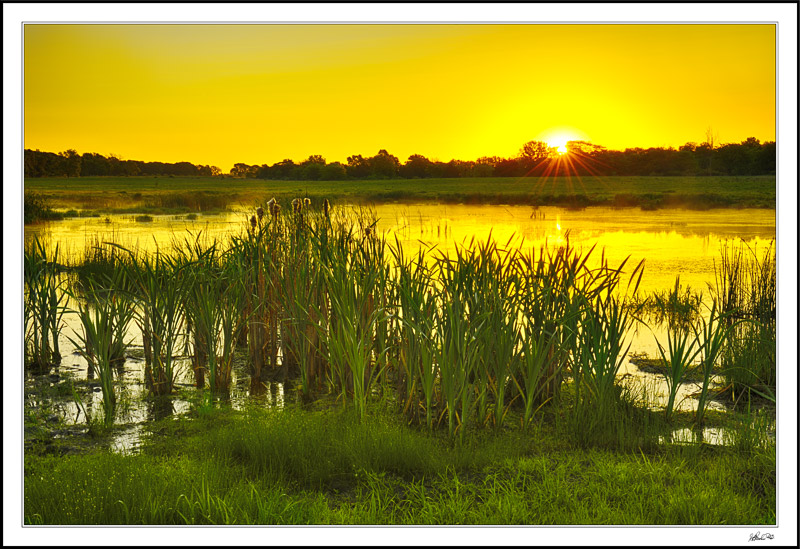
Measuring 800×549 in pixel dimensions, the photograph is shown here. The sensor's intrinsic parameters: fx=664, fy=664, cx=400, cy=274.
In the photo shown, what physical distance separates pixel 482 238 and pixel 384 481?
647 centimetres

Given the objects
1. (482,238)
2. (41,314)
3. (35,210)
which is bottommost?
(41,314)

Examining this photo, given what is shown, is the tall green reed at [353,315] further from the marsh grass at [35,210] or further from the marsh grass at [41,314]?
the marsh grass at [35,210]

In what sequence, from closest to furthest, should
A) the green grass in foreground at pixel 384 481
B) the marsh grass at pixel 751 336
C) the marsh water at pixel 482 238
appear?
the green grass in foreground at pixel 384 481
the marsh water at pixel 482 238
the marsh grass at pixel 751 336

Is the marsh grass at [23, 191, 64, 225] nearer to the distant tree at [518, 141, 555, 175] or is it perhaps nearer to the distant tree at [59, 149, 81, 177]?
the distant tree at [59, 149, 81, 177]

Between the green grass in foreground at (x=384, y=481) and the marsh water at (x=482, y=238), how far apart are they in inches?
23.5

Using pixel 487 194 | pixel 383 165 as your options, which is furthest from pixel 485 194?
pixel 383 165

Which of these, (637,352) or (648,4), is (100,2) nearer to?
(648,4)

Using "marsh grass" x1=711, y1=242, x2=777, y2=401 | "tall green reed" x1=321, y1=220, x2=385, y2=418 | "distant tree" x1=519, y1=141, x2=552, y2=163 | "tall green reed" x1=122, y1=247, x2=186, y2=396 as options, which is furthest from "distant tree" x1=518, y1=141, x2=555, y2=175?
"tall green reed" x1=122, y1=247, x2=186, y2=396

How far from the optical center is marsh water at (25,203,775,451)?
16.5ft

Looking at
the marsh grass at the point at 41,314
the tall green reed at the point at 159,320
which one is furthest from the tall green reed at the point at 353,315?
the marsh grass at the point at 41,314

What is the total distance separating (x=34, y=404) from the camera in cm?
499

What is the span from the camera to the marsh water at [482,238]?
198 inches

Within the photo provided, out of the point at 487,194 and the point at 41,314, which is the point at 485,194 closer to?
the point at 487,194

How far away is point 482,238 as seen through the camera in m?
9.68
